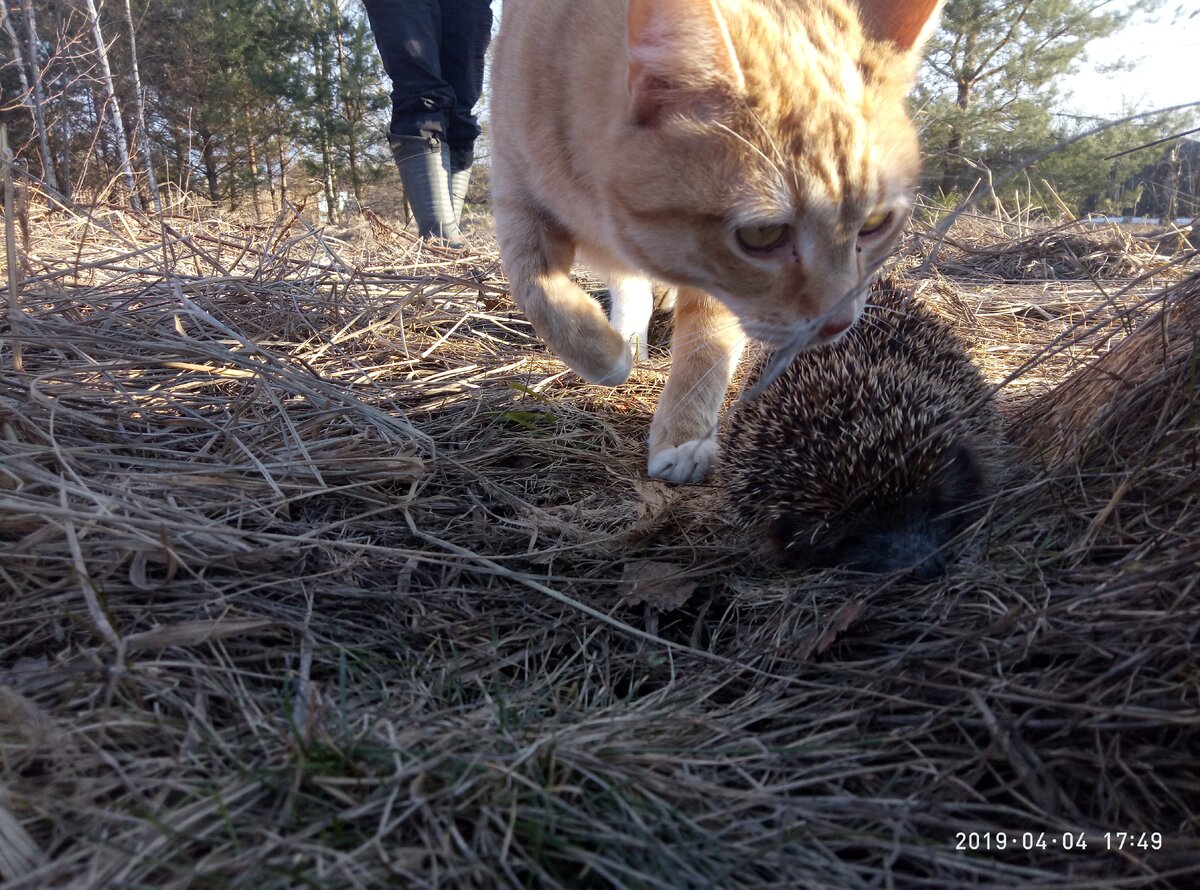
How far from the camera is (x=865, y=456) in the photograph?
1.96 m

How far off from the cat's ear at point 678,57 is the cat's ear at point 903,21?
69 cm

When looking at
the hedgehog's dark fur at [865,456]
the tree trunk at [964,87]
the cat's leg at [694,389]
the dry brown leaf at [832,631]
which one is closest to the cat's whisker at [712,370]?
the cat's leg at [694,389]

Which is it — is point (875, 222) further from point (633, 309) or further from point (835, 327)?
point (633, 309)

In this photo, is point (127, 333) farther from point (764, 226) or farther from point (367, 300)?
point (764, 226)

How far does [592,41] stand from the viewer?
7.51ft

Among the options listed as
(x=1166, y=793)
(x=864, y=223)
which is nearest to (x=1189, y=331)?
(x=864, y=223)

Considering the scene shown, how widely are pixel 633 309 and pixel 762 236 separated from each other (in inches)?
57.6

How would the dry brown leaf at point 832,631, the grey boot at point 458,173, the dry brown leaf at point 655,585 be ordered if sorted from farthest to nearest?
1. the grey boot at point 458,173
2. the dry brown leaf at point 655,585
3. the dry brown leaf at point 832,631

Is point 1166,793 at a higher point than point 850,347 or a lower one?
lower

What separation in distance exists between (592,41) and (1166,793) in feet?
7.64

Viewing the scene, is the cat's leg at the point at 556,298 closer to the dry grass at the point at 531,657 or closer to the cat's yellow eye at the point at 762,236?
the dry grass at the point at 531,657

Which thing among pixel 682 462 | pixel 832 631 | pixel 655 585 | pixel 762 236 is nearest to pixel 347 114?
pixel 682 462

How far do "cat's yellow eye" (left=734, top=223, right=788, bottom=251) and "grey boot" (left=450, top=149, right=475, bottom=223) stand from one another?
4.73m

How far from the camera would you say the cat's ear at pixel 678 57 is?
169cm
